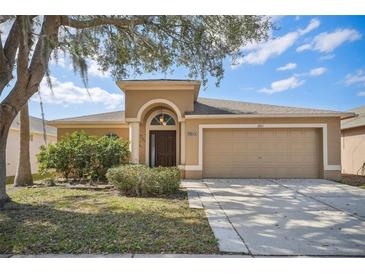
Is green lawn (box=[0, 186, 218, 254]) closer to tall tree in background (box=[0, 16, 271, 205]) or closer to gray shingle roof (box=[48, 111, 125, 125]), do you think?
tall tree in background (box=[0, 16, 271, 205])

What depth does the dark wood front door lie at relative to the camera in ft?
50.5

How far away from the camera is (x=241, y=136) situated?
13.9 m

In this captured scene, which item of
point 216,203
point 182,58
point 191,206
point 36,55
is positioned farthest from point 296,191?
point 36,55

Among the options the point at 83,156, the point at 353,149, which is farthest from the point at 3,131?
the point at 353,149

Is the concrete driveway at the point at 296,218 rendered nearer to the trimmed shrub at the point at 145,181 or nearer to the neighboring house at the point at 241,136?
the trimmed shrub at the point at 145,181

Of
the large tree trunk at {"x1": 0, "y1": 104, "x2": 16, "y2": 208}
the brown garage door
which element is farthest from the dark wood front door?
the large tree trunk at {"x1": 0, "y1": 104, "x2": 16, "y2": 208}

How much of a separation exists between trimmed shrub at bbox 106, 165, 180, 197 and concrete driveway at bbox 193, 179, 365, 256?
158 centimetres

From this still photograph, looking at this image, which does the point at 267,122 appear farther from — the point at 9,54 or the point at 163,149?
the point at 9,54

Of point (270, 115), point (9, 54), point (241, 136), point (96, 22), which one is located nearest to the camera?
point (9, 54)

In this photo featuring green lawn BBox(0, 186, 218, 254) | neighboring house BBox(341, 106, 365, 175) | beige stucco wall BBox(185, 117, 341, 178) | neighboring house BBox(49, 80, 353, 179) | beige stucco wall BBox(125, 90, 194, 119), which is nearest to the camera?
green lawn BBox(0, 186, 218, 254)

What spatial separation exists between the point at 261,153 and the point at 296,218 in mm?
7731

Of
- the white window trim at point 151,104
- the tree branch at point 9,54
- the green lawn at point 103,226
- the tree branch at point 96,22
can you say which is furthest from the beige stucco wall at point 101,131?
the tree branch at point 9,54

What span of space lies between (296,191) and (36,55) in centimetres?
937

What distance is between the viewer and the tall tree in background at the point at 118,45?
276 inches
